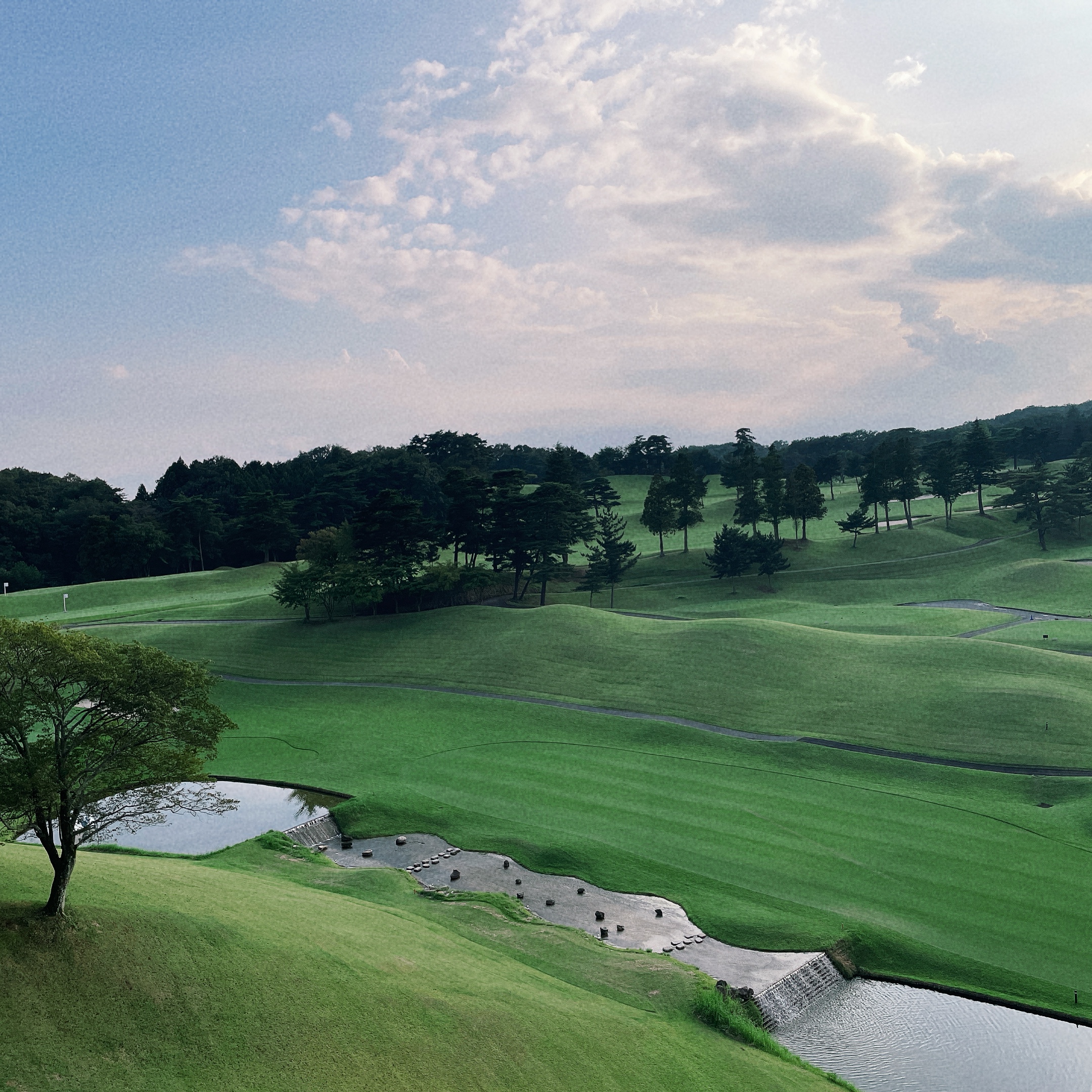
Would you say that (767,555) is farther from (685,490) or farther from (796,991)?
(796,991)

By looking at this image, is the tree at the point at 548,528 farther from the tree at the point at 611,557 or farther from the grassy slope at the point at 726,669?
the grassy slope at the point at 726,669

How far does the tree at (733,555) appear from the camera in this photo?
341ft

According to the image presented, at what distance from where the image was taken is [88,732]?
2216cm

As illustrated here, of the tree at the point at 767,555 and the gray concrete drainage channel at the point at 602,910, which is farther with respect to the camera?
the tree at the point at 767,555

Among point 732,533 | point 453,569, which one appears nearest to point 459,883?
point 453,569

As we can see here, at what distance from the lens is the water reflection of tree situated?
4512 cm

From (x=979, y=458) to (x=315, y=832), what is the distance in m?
117

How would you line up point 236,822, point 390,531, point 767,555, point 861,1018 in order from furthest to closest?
point 767,555 < point 390,531 < point 236,822 < point 861,1018

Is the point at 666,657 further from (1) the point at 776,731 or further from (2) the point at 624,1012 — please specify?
(2) the point at 624,1012

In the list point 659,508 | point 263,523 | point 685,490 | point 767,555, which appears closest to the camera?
point 767,555

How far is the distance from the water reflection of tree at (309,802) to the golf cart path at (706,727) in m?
17.9

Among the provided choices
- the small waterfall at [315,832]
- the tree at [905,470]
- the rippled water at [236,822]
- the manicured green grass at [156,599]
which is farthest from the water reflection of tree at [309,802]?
the tree at [905,470]

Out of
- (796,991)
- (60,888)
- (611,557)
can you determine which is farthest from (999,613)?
(60,888)

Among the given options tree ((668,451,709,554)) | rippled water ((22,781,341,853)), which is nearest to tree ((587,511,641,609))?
tree ((668,451,709,554))
